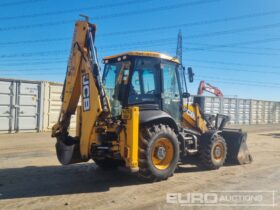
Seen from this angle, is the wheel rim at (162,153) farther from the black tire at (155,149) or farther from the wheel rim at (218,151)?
the wheel rim at (218,151)

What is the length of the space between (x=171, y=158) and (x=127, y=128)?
1292 mm

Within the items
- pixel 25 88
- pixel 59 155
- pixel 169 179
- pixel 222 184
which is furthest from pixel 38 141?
pixel 222 184

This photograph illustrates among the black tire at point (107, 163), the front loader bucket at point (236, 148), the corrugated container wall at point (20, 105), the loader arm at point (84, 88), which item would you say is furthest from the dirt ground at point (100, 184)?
the corrugated container wall at point (20, 105)

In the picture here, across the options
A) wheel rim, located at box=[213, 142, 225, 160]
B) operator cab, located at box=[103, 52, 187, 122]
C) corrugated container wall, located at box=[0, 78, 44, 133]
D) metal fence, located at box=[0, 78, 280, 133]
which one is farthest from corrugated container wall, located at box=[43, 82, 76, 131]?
wheel rim, located at box=[213, 142, 225, 160]

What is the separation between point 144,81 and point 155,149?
4.87 ft

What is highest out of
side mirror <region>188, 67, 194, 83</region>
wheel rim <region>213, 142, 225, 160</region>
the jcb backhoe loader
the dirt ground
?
side mirror <region>188, 67, 194, 83</region>

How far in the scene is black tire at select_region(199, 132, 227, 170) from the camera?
8.50m

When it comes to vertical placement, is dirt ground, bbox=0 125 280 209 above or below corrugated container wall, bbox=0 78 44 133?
below

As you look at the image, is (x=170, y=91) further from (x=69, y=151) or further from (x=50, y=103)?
(x=50, y=103)

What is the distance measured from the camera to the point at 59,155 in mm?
7438

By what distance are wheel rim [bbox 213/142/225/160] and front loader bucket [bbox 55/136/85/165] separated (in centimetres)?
340

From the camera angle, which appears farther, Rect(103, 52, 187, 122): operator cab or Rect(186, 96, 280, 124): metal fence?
Rect(186, 96, 280, 124): metal fence

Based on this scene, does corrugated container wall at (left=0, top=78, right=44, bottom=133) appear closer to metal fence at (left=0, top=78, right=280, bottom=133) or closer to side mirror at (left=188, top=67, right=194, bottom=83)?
metal fence at (left=0, top=78, right=280, bottom=133)

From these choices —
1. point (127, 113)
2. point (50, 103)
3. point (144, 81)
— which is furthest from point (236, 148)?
point (50, 103)
